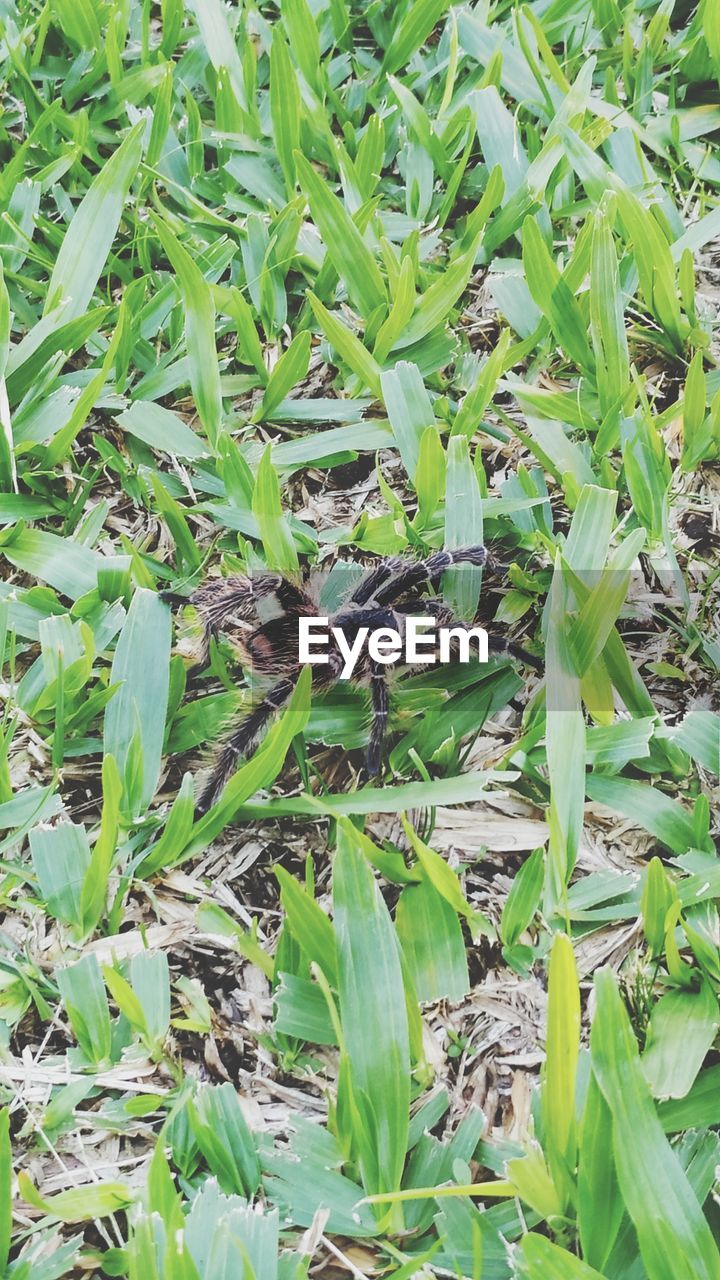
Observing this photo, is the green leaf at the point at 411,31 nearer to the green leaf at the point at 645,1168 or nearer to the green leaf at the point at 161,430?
the green leaf at the point at 161,430

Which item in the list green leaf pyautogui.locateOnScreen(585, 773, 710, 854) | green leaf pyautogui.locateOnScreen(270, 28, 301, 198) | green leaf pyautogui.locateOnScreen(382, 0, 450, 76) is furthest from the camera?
green leaf pyautogui.locateOnScreen(382, 0, 450, 76)

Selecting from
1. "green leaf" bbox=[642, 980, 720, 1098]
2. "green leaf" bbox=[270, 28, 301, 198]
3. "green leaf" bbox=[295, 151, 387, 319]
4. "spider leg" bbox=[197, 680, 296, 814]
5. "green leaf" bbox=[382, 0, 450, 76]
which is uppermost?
"green leaf" bbox=[382, 0, 450, 76]

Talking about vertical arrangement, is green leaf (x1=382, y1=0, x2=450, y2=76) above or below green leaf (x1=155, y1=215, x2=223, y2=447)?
above

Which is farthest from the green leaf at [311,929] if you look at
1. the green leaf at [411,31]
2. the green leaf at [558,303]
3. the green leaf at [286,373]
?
the green leaf at [411,31]

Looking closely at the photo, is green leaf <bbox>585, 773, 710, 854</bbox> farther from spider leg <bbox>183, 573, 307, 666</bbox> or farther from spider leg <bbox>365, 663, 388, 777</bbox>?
spider leg <bbox>183, 573, 307, 666</bbox>

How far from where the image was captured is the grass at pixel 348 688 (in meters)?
1.00

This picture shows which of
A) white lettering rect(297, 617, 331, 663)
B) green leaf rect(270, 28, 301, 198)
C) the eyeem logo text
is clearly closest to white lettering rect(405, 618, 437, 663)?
the eyeem logo text

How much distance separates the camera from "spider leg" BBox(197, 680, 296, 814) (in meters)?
1.27

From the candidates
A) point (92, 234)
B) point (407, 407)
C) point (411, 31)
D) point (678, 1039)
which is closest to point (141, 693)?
point (407, 407)

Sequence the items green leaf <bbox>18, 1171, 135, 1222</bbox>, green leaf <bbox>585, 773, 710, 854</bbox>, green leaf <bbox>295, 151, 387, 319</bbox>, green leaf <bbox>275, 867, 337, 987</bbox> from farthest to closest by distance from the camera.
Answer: green leaf <bbox>295, 151, 387, 319</bbox> → green leaf <bbox>585, 773, 710, 854</bbox> → green leaf <bbox>275, 867, 337, 987</bbox> → green leaf <bbox>18, 1171, 135, 1222</bbox>

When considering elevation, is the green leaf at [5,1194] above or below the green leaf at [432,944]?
below

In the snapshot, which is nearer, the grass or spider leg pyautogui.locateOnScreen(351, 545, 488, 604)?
the grass

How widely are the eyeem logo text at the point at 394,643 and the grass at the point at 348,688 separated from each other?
0.13ft

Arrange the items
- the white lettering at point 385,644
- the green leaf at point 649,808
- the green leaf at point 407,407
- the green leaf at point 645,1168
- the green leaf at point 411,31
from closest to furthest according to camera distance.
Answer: the green leaf at point 645,1168 → the green leaf at point 649,808 → the white lettering at point 385,644 → the green leaf at point 407,407 → the green leaf at point 411,31
